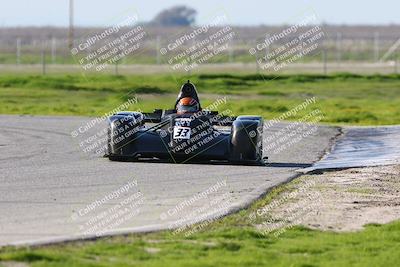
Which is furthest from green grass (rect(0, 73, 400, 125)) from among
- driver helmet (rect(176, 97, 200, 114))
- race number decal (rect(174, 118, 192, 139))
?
race number decal (rect(174, 118, 192, 139))

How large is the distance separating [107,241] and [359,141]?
1483 centimetres

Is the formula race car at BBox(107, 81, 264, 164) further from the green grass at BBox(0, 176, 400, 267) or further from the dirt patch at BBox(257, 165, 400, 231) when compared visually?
the green grass at BBox(0, 176, 400, 267)

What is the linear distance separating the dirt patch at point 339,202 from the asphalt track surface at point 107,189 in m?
0.44

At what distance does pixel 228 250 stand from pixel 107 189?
4.91 m

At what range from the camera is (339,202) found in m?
14.7

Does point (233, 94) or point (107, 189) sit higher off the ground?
point (107, 189)

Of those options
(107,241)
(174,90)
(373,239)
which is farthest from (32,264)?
(174,90)

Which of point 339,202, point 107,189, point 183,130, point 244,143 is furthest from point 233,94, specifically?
point 339,202

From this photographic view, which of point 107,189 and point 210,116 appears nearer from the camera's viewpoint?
point 107,189

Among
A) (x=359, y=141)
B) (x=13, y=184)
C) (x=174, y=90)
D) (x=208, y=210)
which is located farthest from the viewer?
(x=174, y=90)

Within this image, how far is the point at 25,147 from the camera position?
22.7 m

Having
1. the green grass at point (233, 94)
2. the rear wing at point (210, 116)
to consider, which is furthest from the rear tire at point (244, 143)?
the green grass at point (233, 94)

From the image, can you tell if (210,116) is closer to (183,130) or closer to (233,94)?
(183,130)

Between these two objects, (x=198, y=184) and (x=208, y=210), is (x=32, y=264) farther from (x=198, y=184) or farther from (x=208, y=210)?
(x=198, y=184)
